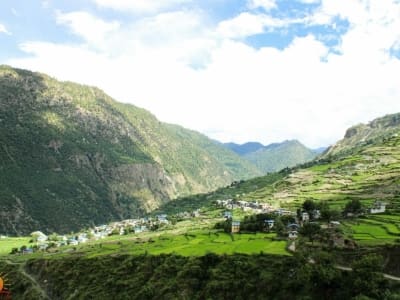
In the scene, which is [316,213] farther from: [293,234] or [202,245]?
[202,245]

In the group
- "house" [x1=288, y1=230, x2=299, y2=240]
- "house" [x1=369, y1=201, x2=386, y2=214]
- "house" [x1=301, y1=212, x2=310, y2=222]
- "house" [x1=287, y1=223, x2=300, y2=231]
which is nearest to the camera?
"house" [x1=288, y1=230, x2=299, y2=240]

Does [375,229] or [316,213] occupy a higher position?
[316,213]

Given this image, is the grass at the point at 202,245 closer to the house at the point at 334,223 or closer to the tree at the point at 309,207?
the house at the point at 334,223

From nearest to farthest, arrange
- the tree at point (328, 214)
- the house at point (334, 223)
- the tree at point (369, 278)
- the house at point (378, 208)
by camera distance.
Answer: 1. the tree at point (369, 278)
2. the house at point (334, 223)
3. the tree at point (328, 214)
4. the house at point (378, 208)

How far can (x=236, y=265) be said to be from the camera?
74062 mm

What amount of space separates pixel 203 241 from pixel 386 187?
6818 centimetres

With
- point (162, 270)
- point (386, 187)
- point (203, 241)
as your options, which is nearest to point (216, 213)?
point (386, 187)

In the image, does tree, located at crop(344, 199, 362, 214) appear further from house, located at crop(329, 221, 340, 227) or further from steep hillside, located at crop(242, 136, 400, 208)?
house, located at crop(329, 221, 340, 227)

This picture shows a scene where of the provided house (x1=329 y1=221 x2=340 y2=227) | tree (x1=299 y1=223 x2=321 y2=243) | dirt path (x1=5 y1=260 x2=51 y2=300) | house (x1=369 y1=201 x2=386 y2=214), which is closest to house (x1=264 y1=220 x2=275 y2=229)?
house (x1=329 y1=221 x2=340 y2=227)

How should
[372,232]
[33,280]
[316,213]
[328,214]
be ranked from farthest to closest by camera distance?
1. [33,280]
2. [316,213]
3. [328,214]
4. [372,232]

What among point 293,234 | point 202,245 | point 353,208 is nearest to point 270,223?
point 293,234

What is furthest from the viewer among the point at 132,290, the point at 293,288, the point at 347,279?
the point at 132,290

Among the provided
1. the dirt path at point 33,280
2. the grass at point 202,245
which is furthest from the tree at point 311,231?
the dirt path at point 33,280

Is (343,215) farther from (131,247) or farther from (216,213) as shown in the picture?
(216,213)
